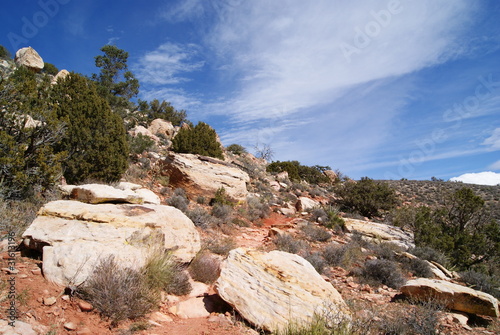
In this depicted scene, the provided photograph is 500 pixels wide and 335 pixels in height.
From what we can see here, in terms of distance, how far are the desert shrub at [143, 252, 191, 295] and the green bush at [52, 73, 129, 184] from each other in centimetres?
586

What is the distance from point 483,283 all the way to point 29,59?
3862cm

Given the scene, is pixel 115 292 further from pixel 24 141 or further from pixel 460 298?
pixel 460 298

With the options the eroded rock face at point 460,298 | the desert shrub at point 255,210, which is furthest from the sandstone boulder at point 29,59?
the eroded rock face at point 460,298

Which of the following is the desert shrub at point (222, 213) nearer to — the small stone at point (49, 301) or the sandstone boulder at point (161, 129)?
the small stone at point (49, 301)

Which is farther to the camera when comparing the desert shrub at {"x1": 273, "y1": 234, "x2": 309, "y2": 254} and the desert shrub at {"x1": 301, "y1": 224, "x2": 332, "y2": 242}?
the desert shrub at {"x1": 301, "y1": 224, "x2": 332, "y2": 242}

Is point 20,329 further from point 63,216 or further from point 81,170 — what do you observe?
point 81,170

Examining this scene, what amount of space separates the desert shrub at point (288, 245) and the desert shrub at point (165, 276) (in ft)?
12.2

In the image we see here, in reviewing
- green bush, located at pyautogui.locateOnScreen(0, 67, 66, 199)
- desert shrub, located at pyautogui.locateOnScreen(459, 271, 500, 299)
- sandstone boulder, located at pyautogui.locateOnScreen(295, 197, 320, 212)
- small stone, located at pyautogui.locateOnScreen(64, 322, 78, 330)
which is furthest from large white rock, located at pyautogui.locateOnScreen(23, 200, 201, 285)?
sandstone boulder, located at pyautogui.locateOnScreen(295, 197, 320, 212)

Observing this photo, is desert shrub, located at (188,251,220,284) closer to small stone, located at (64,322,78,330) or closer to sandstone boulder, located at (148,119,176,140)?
small stone, located at (64,322,78,330)

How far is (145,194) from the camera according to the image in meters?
7.58

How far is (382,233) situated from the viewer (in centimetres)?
1036

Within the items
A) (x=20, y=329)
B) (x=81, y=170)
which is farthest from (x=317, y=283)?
(x=81, y=170)

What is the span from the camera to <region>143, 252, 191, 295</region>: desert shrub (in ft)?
11.7

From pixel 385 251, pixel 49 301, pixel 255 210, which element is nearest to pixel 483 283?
pixel 385 251
